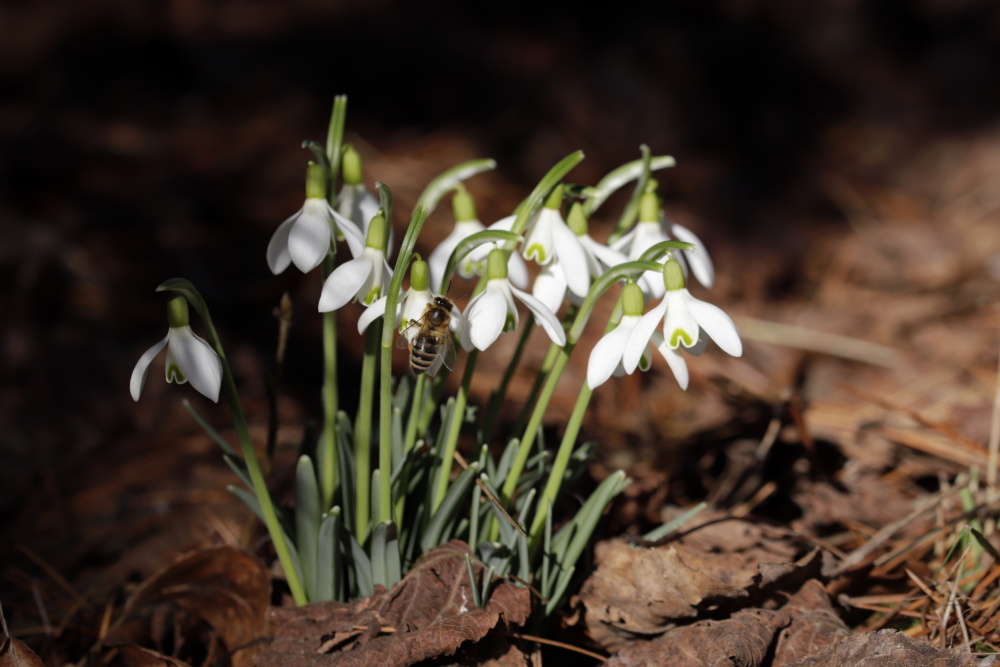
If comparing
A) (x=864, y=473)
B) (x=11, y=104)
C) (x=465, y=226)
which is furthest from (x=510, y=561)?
(x=11, y=104)

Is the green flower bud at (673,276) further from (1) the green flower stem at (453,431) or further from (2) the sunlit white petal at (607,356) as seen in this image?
(1) the green flower stem at (453,431)

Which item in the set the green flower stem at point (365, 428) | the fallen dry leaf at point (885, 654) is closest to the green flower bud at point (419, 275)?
the green flower stem at point (365, 428)

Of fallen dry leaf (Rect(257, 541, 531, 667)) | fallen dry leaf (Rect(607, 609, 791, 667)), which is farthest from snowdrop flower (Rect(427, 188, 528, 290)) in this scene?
fallen dry leaf (Rect(607, 609, 791, 667))

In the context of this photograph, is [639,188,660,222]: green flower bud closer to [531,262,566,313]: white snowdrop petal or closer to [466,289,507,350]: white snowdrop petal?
[531,262,566,313]: white snowdrop petal

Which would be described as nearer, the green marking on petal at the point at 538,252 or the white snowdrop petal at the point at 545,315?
the white snowdrop petal at the point at 545,315

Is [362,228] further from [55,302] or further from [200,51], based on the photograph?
[200,51]
